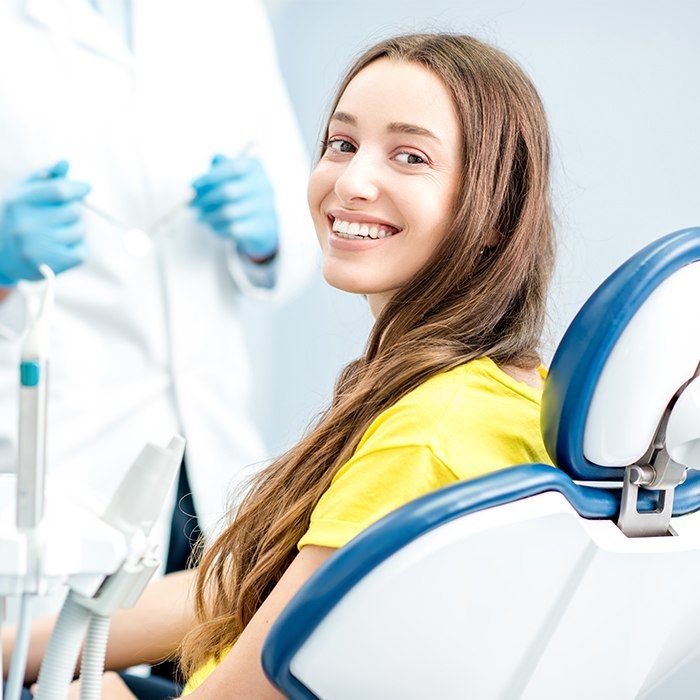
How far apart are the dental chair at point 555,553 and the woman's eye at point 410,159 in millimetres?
333

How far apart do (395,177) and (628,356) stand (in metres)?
0.37

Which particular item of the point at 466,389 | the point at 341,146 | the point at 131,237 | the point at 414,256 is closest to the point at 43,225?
the point at 131,237

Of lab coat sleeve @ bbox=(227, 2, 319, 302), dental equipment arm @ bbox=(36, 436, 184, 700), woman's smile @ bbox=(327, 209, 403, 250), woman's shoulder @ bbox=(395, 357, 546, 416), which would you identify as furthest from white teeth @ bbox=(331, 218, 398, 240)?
lab coat sleeve @ bbox=(227, 2, 319, 302)

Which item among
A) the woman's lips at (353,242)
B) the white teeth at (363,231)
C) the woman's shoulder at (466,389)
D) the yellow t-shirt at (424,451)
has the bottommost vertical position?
the yellow t-shirt at (424,451)

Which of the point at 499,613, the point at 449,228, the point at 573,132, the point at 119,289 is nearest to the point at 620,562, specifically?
the point at 499,613

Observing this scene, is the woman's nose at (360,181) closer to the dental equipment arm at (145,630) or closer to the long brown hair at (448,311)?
the long brown hair at (448,311)

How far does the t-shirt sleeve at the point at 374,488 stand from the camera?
0.73 m

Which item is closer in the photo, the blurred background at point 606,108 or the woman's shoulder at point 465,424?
the woman's shoulder at point 465,424

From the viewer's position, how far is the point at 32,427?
1.97 feet

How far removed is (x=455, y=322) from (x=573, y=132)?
1162 mm

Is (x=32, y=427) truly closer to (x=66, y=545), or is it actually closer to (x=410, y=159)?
(x=66, y=545)

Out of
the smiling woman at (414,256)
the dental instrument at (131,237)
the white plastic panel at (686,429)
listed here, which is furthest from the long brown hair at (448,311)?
the dental instrument at (131,237)

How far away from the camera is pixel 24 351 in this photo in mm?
602

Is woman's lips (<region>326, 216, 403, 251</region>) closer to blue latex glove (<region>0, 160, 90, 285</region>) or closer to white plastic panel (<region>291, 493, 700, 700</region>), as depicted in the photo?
white plastic panel (<region>291, 493, 700, 700</region>)
